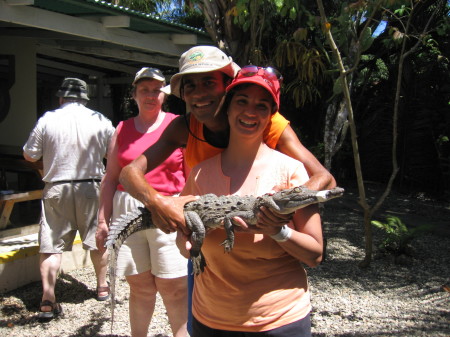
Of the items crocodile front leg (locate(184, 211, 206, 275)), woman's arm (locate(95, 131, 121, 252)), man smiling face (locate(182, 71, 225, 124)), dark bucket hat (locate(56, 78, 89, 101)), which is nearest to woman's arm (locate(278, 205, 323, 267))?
crocodile front leg (locate(184, 211, 206, 275))

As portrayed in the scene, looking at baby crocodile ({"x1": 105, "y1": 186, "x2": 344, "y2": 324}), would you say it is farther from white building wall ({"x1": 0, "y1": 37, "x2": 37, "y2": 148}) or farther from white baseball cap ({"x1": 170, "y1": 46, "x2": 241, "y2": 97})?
white building wall ({"x1": 0, "y1": 37, "x2": 37, "y2": 148})

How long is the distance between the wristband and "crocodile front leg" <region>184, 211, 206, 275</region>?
40 centimetres

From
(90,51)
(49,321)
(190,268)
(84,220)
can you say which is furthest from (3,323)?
(90,51)

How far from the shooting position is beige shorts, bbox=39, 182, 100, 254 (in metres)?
4.54

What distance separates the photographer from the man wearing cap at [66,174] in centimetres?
455

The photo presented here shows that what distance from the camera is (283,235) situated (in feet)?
6.18

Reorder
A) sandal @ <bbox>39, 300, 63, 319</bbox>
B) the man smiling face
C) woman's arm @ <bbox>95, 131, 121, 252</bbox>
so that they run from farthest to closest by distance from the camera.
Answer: sandal @ <bbox>39, 300, 63, 319</bbox> < woman's arm @ <bbox>95, 131, 121, 252</bbox> < the man smiling face

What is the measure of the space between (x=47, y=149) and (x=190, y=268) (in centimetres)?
244

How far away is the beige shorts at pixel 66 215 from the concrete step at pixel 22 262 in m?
0.73

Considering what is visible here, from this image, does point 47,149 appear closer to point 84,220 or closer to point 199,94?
point 84,220

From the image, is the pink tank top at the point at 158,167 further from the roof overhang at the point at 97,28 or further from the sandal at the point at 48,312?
the roof overhang at the point at 97,28

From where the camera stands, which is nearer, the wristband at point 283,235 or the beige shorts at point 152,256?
the wristband at point 283,235

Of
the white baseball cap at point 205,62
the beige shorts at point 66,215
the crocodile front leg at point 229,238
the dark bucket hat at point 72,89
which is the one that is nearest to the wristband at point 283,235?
the crocodile front leg at point 229,238

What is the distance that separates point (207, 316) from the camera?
2.06 m
